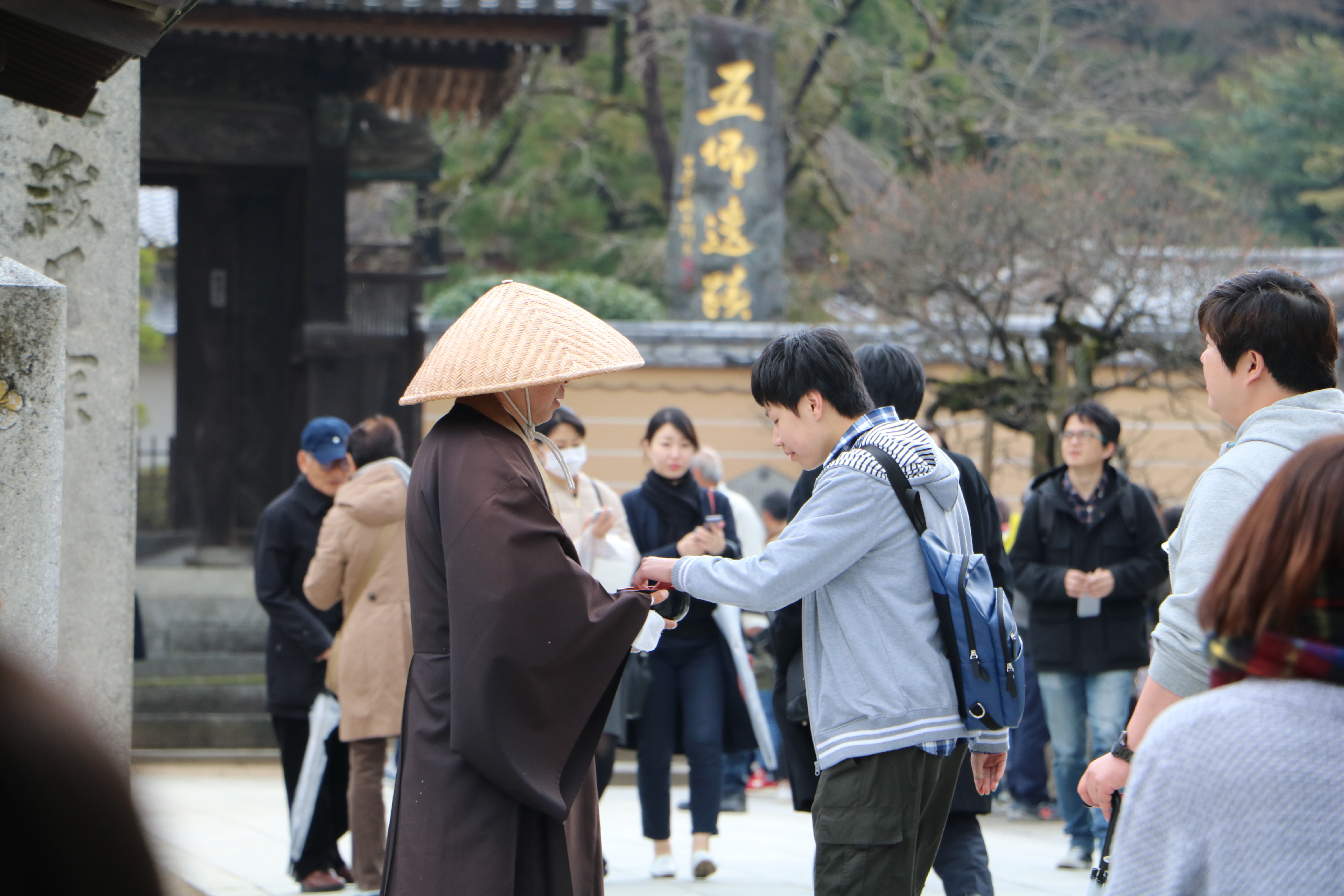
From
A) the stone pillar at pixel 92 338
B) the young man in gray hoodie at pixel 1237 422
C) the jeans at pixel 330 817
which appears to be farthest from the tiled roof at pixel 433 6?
the young man in gray hoodie at pixel 1237 422

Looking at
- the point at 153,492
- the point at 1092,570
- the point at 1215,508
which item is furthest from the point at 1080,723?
the point at 153,492

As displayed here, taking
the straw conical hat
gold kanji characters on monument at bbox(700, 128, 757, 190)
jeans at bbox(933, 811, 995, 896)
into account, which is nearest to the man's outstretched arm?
the straw conical hat

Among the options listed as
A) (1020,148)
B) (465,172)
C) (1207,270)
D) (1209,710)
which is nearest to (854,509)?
(1209,710)

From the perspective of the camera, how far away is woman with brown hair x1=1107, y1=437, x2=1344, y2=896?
150 centimetres

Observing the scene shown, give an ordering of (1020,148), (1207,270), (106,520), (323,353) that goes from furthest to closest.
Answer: (1020,148), (1207,270), (323,353), (106,520)

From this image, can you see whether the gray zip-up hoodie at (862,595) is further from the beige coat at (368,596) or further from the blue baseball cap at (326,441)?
the blue baseball cap at (326,441)

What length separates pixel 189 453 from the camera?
1116cm

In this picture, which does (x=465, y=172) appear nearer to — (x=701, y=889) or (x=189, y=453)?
(x=189, y=453)

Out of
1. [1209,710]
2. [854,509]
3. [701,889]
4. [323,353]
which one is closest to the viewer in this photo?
[1209,710]

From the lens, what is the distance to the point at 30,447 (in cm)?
361

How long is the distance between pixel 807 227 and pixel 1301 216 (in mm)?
7924

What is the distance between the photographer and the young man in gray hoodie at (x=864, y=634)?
3.03 meters

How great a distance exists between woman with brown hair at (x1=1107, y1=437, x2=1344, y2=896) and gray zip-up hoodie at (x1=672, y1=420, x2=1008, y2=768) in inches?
58.0

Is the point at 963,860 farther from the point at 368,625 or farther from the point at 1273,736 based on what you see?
the point at 1273,736
